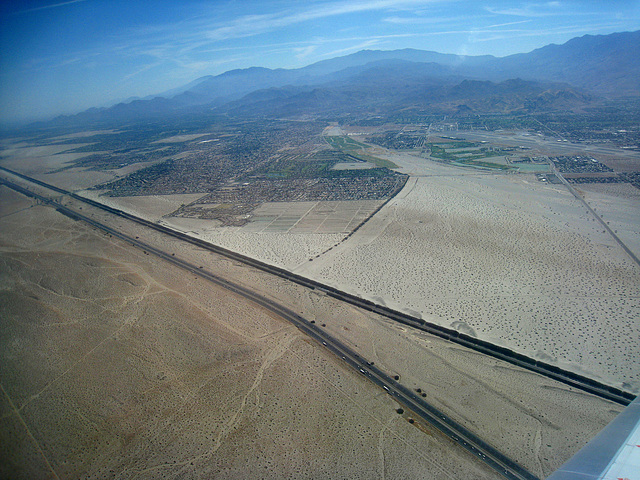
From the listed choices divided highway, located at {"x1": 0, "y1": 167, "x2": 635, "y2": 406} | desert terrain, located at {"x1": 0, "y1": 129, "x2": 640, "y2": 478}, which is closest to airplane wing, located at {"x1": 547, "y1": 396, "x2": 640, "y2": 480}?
desert terrain, located at {"x1": 0, "y1": 129, "x2": 640, "y2": 478}

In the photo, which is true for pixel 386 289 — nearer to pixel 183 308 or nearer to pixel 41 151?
pixel 183 308

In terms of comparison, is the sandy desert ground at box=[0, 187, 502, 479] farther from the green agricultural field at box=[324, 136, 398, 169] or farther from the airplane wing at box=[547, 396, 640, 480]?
the green agricultural field at box=[324, 136, 398, 169]

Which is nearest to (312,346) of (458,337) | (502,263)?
(458,337)

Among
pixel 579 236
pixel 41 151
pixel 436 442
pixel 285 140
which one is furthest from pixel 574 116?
pixel 41 151

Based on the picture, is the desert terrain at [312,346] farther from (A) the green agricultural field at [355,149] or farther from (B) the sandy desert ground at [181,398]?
(A) the green agricultural field at [355,149]

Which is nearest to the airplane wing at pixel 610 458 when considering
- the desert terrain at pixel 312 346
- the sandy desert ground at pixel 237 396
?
the sandy desert ground at pixel 237 396

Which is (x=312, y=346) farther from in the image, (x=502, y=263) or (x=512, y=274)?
(x=502, y=263)

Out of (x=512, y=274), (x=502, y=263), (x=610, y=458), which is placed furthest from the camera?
(x=502, y=263)
